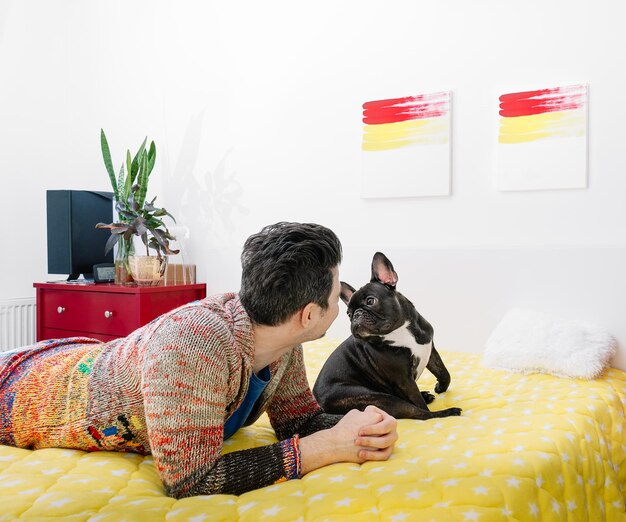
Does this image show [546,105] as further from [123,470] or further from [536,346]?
[123,470]

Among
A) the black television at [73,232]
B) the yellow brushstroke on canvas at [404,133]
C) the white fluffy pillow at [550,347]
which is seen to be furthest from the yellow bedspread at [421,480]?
the black television at [73,232]

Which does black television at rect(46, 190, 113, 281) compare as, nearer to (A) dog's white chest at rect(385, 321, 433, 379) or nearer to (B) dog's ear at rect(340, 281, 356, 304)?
(B) dog's ear at rect(340, 281, 356, 304)

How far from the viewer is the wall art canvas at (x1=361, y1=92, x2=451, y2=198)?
256cm

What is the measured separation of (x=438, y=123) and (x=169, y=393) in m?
1.93

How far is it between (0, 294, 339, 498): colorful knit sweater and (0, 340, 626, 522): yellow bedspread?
0.04 m

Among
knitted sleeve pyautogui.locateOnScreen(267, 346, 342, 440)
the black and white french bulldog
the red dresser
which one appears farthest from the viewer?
the red dresser

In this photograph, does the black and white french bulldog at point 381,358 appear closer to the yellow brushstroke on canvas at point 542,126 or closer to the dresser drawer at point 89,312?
the yellow brushstroke on canvas at point 542,126

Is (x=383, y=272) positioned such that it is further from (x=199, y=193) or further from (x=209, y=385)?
(x=199, y=193)

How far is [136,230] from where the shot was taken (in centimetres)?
297

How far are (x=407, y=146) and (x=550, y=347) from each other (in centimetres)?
108

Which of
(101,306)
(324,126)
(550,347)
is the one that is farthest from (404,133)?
(101,306)

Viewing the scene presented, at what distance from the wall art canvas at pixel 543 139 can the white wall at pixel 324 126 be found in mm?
46

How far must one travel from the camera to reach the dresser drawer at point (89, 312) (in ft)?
9.67

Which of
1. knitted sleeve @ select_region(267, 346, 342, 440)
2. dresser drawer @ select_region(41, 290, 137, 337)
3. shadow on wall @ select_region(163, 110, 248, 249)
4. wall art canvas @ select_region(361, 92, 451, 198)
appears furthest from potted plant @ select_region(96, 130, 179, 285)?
knitted sleeve @ select_region(267, 346, 342, 440)
